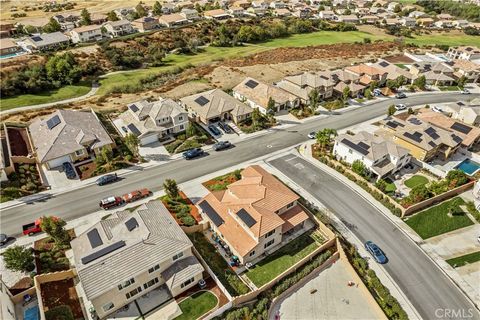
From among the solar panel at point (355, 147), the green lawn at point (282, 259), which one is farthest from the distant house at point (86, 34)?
the green lawn at point (282, 259)

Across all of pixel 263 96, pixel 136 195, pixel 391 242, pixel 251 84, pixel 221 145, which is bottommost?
pixel 391 242

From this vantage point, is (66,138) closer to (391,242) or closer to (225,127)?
(225,127)

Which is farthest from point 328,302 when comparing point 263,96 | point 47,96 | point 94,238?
point 47,96

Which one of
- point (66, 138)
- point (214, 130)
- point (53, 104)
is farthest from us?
point (53, 104)

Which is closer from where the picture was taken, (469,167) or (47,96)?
(469,167)

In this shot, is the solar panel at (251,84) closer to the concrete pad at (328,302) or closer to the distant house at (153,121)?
the distant house at (153,121)

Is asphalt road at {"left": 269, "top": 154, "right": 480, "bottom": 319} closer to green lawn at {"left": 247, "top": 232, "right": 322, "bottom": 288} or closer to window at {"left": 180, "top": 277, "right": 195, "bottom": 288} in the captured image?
green lawn at {"left": 247, "top": 232, "right": 322, "bottom": 288}

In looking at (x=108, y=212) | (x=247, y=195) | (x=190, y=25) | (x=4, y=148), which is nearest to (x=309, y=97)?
(x=247, y=195)

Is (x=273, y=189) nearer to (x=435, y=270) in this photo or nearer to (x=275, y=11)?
(x=435, y=270)

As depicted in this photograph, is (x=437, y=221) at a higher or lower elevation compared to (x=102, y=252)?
lower

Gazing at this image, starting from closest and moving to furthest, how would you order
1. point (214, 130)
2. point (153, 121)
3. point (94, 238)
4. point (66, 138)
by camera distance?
1. point (94, 238)
2. point (66, 138)
3. point (153, 121)
4. point (214, 130)
